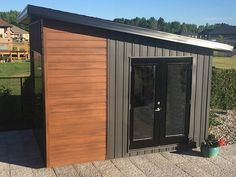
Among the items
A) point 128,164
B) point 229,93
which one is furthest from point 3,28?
point 128,164

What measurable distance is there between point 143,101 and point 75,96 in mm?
1723

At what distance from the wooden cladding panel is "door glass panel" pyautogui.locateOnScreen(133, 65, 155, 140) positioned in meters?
0.80

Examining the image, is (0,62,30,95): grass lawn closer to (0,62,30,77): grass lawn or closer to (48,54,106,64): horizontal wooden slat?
(0,62,30,77): grass lawn

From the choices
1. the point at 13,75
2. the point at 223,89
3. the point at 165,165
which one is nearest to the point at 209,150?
the point at 165,165

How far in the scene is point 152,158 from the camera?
835cm

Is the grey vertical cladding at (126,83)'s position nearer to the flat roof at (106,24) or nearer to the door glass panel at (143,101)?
the door glass panel at (143,101)

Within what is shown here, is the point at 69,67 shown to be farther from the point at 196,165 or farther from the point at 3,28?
Result: the point at 3,28

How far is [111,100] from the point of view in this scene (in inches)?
317

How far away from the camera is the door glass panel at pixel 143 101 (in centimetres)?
818

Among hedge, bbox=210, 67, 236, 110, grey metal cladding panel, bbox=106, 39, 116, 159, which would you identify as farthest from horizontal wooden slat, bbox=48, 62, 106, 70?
hedge, bbox=210, 67, 236, 110

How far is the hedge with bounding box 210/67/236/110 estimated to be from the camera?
44.4 feet

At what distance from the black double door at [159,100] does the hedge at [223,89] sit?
512 cm

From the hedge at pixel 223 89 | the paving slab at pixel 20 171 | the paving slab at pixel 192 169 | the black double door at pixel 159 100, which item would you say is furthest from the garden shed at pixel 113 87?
the hedge at pixel 223 89

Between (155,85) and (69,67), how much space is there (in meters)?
2.21
